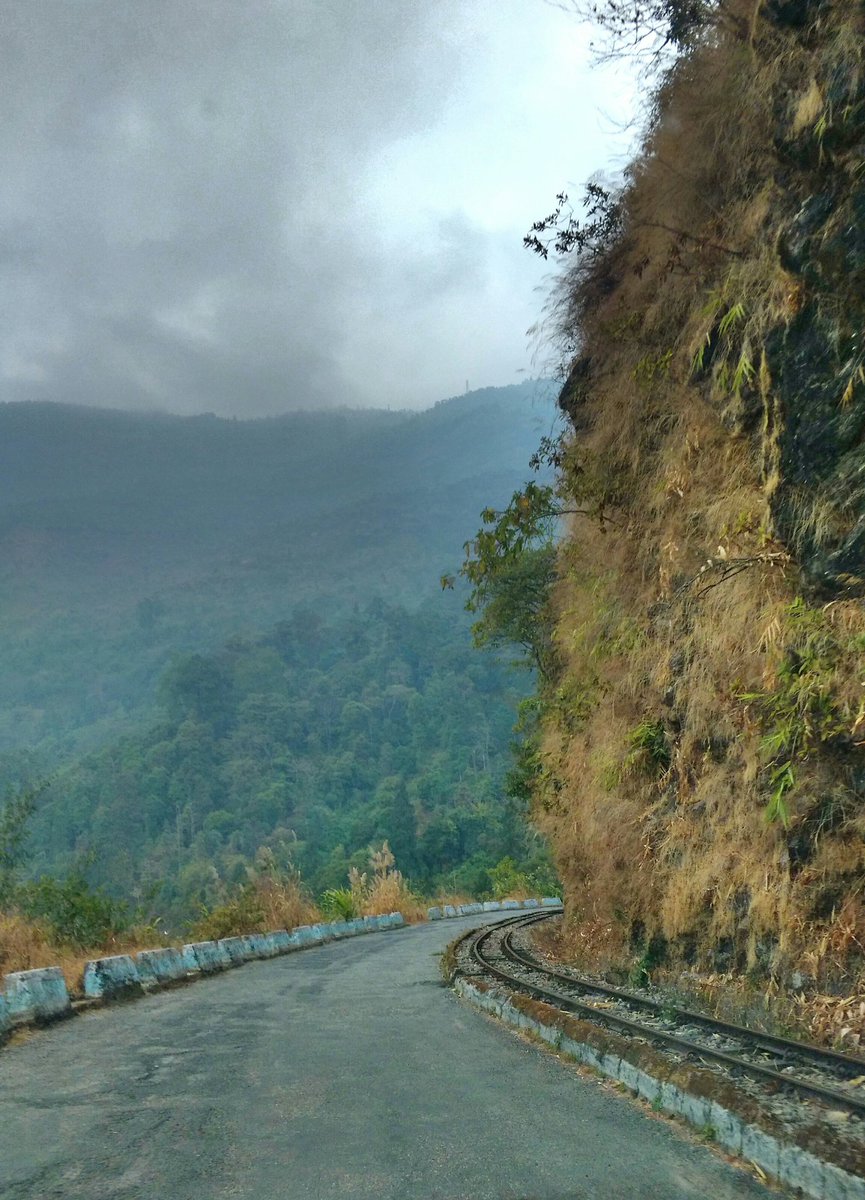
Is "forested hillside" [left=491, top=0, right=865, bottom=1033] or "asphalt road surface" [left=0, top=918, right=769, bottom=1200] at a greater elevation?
"forested hillside" [left=491, top=0, right=865, bottom=1033]

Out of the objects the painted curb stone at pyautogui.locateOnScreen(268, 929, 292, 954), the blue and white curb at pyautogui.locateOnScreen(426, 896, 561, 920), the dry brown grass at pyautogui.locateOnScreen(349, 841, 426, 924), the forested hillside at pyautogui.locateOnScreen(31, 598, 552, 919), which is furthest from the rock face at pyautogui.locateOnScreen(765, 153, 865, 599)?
the forested hillside at pyautogui.locateOnScreen(31, 598, 552, 919)

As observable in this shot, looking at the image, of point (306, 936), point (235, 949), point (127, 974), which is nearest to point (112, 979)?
point (127, 974)

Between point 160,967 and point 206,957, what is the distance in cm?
200

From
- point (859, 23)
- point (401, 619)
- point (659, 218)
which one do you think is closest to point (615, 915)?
point (659, 218)

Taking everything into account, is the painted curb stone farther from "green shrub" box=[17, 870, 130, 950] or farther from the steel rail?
the steel rail

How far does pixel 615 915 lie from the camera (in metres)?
11.7

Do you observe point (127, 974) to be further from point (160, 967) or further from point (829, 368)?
point (829, 368)

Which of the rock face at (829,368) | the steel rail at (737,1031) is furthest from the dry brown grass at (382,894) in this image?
the rock face at (829,368)

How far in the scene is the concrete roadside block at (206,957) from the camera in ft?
43.8

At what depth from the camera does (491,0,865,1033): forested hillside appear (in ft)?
24.1

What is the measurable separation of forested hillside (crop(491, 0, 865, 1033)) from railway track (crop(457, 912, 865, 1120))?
2.49ft

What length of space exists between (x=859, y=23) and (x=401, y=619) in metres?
130

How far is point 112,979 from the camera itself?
34.4ft

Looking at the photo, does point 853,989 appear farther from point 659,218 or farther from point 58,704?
point 58,704
